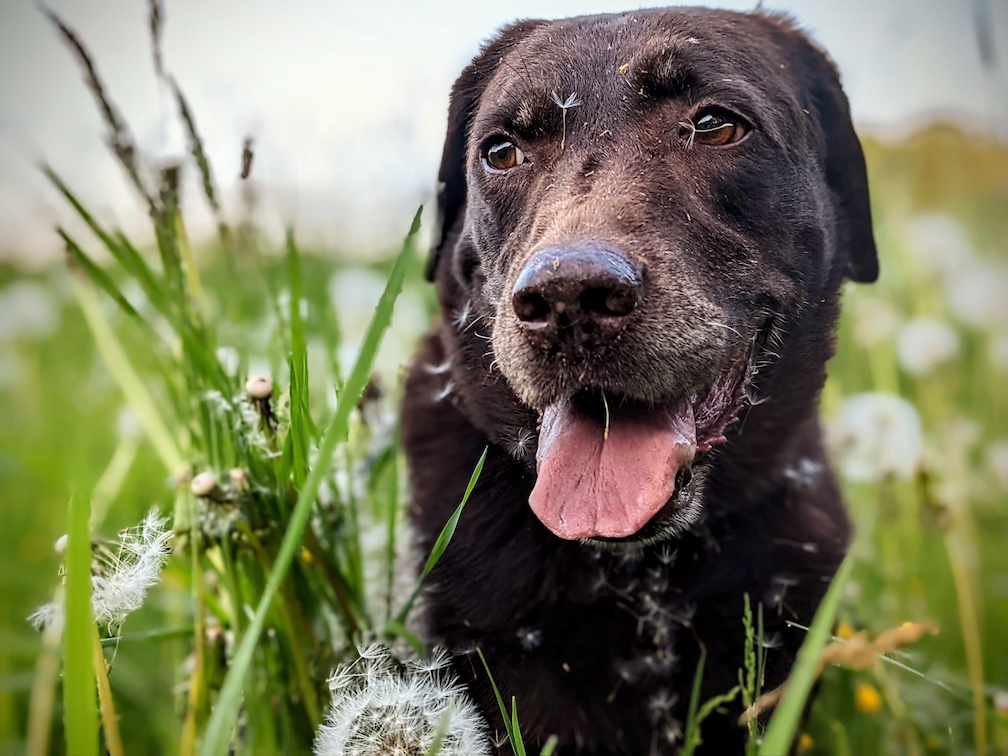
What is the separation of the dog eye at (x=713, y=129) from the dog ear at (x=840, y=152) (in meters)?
0.43

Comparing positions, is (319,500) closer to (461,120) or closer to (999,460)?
(461,120)

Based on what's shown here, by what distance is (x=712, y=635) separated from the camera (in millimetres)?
2242

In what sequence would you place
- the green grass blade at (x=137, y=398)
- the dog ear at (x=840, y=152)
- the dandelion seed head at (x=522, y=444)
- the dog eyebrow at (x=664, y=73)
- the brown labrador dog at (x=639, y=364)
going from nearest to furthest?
the brown labrador dog at (x=639, y=364)
the dog eyebrow at (x=664, y=73)
the dandelion seed head at (x=522, y=444)
the dog ear at (x=840, y=152)
the green grass blade at (x=137, y=398)

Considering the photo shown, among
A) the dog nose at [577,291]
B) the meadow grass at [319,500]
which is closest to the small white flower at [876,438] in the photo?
the meadow grass at [319,500]

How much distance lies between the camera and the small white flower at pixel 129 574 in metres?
1.76

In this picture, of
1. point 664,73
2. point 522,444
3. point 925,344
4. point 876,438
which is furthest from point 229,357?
point 925,344

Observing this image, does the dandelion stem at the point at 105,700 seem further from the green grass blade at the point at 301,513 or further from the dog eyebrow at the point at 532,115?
the dog eyebrow at the point at 532,115

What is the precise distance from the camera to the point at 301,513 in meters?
1.54

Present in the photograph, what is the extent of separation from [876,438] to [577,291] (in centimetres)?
219

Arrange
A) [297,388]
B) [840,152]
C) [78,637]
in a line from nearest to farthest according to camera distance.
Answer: [78,637]
[297,388]
[840,152]

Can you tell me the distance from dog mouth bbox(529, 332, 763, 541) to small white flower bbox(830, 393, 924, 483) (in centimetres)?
162

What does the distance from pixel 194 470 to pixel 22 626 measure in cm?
176

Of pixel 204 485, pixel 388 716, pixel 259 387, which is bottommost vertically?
pixel 388 716

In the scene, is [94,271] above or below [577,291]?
below
